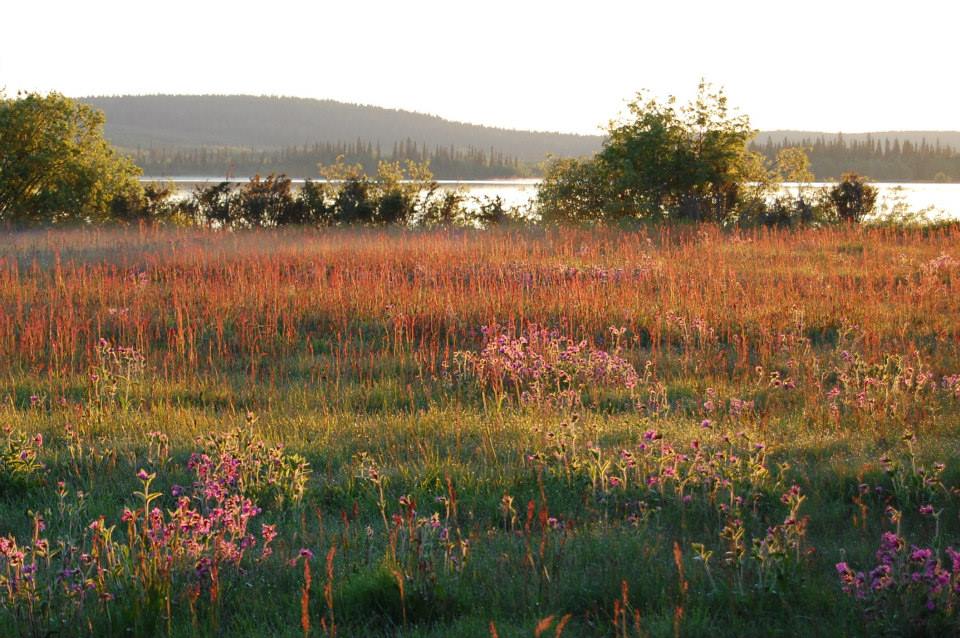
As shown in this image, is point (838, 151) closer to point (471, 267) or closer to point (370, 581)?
point (471, 267)

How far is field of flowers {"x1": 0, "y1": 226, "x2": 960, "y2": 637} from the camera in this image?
3.40m

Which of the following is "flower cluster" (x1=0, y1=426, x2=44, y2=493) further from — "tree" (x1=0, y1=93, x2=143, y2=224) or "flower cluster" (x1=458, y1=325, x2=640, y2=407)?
"tree" (x1=0, y1=93, x2=143, y2=224)

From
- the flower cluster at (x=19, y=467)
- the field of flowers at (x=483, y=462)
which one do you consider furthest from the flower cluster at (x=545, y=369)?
the flower cluster at (x=19, y=467)

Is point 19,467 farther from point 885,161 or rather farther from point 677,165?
point 885,161

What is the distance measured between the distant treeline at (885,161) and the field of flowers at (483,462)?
3620 inches

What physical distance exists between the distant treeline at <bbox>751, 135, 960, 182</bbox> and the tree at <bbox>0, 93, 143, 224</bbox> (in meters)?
82.3

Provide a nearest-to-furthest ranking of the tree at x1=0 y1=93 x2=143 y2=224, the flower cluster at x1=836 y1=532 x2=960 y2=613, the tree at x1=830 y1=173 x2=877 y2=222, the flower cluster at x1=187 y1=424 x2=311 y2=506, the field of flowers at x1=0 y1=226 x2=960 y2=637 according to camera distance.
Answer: the flower cluster at x1=836 y1=532 x2=960 y2=613 < the field of flowers at x1=0 y1=226 x2=960 y2=637 < the flower cluster at x1=187 y1=424 x2=311 y2=506 < the tree at x1=830 y1=173 x2=877 y2=222 < the tree at x1=0 y1=93 x2=143 y2=224

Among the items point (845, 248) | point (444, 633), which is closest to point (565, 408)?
point (444, 633)

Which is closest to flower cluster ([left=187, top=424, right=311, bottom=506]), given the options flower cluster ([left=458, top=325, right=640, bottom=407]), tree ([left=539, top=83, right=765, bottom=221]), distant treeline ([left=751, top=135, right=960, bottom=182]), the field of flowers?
the field of flowers

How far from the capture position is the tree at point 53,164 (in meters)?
24.3

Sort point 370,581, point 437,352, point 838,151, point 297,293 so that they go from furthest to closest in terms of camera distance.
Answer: point 838,151
point 297,293
point 437,352
point 370,581

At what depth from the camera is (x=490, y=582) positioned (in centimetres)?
361

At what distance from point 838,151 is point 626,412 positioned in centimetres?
10600

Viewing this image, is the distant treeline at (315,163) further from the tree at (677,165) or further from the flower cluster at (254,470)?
the flower cluster at (254,470)
